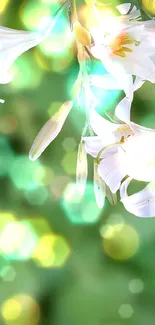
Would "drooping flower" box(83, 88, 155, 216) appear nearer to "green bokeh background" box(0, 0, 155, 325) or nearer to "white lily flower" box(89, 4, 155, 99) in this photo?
"white lily flower" box(89, 4, 155, 99)

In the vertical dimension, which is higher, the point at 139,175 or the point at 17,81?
the point at 139,175

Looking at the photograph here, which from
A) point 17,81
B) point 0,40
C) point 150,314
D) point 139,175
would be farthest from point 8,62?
point 150,314

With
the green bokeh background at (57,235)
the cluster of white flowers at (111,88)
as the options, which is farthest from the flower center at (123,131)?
the green bokeh background at (57,235)

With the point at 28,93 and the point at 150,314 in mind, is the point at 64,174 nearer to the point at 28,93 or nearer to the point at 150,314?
the point at 28,93

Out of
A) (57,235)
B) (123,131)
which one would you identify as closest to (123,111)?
(123,131)

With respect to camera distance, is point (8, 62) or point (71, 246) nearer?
point (8, 62)

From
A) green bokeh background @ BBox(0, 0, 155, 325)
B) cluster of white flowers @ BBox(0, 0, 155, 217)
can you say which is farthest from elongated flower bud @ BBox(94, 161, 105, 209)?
green bokeh background @ BBox(0, 0, 155, 325)

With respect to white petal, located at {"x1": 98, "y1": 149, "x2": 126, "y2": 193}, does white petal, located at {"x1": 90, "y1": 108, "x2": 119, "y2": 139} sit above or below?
above
